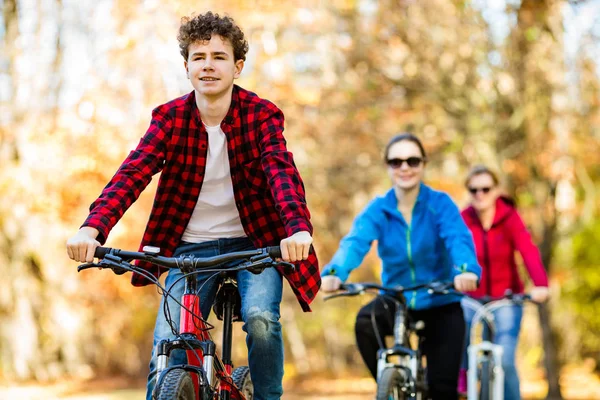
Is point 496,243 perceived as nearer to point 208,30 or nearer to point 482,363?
point 482,363

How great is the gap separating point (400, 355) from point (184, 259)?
2374 millimetres

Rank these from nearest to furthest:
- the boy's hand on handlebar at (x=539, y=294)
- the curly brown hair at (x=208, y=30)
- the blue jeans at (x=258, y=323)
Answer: the blue jeans at (x=258, y=323) → the curly brown hair at (x=208, y=30) → the boy's hand on handlebar at (x=539, y=294)

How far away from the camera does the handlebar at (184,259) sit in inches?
148

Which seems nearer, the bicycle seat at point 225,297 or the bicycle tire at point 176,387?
the bicycle tire at point 176,387

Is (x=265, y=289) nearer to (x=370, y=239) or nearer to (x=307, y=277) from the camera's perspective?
(x=307, y=277)

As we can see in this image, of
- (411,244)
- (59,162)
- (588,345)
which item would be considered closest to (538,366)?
(588,345)

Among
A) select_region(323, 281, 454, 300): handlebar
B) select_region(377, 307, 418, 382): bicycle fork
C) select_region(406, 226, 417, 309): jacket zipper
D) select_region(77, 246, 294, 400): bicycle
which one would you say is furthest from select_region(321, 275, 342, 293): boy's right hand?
select_region(77, 246, 294, 400): bicycle

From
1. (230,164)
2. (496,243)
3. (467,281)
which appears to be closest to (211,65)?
(230,164)

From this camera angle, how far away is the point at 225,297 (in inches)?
175

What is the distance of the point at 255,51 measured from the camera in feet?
50.0

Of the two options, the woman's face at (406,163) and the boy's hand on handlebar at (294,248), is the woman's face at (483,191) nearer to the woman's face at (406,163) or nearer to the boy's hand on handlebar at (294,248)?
the woman's face at (406,163)

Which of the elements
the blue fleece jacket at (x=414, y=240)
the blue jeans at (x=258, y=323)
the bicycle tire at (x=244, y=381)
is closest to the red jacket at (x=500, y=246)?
the blue fleece jacket at (x=414, y=240)

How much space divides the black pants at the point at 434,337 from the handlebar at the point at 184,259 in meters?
2.47

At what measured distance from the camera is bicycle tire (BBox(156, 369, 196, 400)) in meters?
3.54
